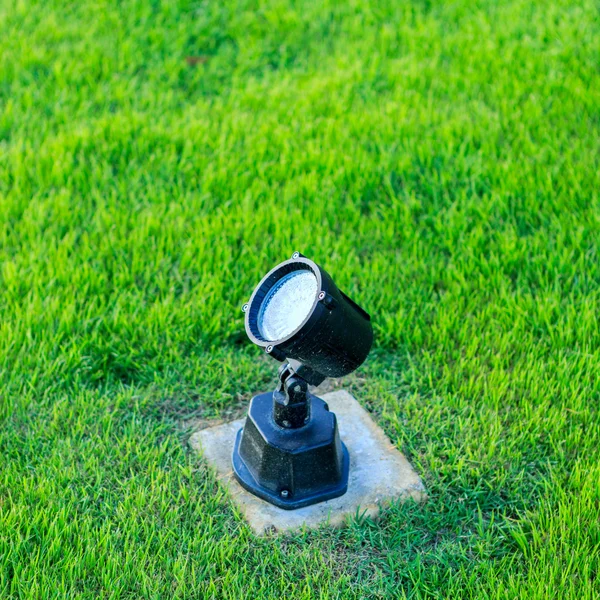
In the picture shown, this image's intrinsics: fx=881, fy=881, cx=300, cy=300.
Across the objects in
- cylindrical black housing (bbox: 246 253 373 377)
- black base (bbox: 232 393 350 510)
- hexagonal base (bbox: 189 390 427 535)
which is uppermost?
cylindrical black housing (bbox: 246 253 373 377)

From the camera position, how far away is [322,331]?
7.57ft

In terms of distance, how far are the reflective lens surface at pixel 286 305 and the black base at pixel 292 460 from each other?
1.15 feet

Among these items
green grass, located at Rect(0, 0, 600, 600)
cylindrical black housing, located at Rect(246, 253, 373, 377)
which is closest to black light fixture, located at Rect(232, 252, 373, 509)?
cylindrical black housing, located at Rect(246, 253, 373, 377)

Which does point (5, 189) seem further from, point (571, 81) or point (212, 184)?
point (571, 81)

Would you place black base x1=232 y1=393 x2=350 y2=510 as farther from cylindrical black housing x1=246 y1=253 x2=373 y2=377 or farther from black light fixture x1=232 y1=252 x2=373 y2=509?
cylindrical black housing x1=246 y1=253 x2=373 y2=377

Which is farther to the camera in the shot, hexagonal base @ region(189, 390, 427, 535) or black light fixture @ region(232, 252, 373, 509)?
hexagonal base @ region(189, 390, 427, 535)

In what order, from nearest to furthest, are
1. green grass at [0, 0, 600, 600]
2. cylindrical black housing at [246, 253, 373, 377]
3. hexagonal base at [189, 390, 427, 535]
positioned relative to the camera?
cylindrical black housing at [246, 253, 373, 377] < green grass at [0, 0, 600, 600] < hexagonal base at [189, 390, 427, 535]

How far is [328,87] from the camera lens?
458cm

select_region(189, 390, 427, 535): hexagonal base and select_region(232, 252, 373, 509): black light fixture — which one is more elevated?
select_region(232, 252, 373, 509): black light fixture

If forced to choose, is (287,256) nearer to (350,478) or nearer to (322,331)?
(350,478)

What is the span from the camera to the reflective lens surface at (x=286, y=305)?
237 centimetres

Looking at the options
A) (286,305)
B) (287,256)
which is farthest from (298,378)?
(287,256)

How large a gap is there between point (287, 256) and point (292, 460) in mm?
1169

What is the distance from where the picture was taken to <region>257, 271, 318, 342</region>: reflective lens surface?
2.37 m
